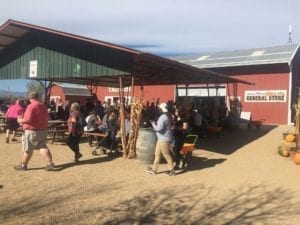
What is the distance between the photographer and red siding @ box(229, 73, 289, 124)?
85.9 feet

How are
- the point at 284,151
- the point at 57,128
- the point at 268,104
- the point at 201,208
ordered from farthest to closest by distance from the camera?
1. the point at 268,104
2. the point at 57,128
3. the point at 284,151
4. the point at 201,208

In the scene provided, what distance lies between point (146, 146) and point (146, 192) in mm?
3046

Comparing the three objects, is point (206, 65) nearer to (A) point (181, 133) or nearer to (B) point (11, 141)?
(B) point (11, 141)

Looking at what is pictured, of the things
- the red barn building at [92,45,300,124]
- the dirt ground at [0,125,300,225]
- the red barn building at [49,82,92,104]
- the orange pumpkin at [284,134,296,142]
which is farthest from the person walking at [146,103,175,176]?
the red barn building at [49,82,92,104]

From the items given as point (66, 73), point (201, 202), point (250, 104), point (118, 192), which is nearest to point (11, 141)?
point (66, 73)

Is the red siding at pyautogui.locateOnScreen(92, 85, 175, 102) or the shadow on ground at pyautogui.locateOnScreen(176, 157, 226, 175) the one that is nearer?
the shadow on ground at pyautogui.locateOnScreen(176, 157, 226, 175)

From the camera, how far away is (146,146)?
37.4 ft

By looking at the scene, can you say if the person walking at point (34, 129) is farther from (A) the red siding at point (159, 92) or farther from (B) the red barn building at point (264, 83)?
→ (A) the red siding at point (159, 92)

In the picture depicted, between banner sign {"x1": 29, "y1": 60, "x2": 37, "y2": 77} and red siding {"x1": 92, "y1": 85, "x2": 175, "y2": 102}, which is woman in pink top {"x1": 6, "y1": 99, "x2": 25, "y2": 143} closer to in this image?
banner sign {"x1": 29, "y1": 60, "x2": 37, "y2": 77}

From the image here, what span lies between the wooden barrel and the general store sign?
16358 mm

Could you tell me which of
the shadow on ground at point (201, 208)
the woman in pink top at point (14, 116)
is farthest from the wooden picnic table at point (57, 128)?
the shadow on ground at point (201, 208)

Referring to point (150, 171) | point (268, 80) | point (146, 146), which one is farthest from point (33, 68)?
point (268, 80)

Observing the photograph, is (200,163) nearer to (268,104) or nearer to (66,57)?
(66,57)

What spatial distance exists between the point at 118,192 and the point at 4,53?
11.8m
